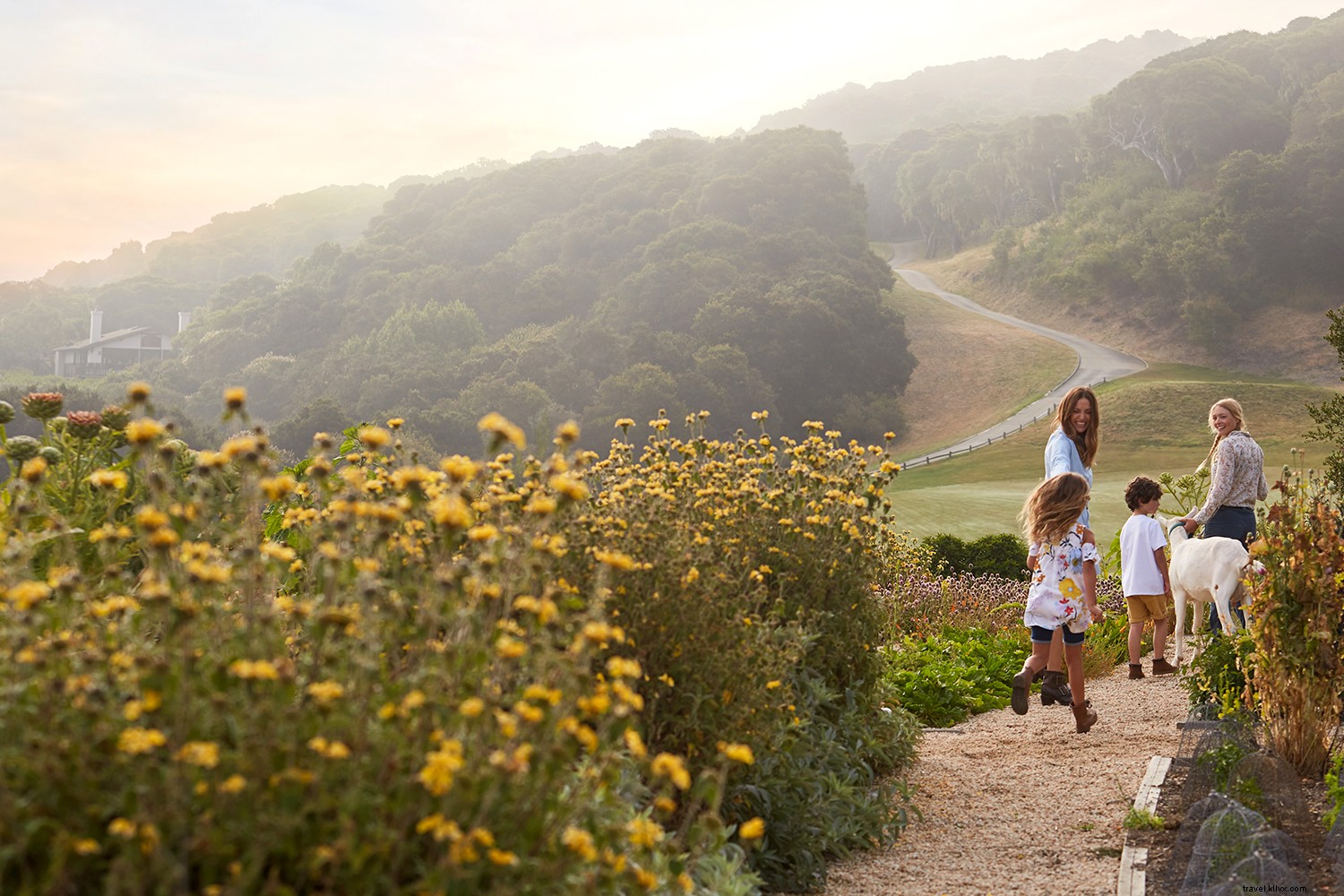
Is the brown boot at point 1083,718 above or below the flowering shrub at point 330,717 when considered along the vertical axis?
below

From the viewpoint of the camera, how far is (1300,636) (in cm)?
484

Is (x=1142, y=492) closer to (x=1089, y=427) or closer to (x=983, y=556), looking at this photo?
(x=1089, y=427)

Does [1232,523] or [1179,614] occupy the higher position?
[1232,523]

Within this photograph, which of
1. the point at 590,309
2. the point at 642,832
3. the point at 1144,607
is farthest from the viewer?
the point at 590,309

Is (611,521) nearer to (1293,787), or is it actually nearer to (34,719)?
(34,719)

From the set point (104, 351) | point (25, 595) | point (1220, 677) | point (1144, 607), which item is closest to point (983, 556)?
point (1144, 607)

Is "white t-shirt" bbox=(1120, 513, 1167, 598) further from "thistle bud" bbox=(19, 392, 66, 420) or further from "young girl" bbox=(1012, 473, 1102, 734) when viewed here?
"thistle bud" bbox=(19, 392, 66, 420)

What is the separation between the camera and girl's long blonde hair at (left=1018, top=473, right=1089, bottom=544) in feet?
20.6

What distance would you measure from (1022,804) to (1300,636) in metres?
1.42

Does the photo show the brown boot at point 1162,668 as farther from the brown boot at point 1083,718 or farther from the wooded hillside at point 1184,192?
the wooded hillside at point 1184,192

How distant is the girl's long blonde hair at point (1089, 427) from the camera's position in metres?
6.82

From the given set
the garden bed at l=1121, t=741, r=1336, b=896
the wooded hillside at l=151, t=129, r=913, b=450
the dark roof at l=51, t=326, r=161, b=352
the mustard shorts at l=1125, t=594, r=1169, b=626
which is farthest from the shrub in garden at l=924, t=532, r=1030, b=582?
the dark roof at l=51, t=326, r=161, b=352

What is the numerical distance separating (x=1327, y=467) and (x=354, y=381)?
42.1m

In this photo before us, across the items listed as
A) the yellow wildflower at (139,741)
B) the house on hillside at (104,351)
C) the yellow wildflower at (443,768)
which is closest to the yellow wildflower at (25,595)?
the yellow wildflower at (139,741)
